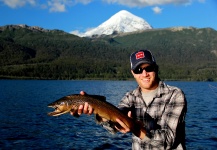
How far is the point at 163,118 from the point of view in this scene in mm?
4500

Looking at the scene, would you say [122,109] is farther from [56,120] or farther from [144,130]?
[56,120]

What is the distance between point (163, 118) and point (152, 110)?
25cm

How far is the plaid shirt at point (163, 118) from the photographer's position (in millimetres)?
4238

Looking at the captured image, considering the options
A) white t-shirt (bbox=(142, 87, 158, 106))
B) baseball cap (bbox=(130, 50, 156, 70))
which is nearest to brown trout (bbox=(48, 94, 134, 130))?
white t-shirt (bbox=(142, 87, 158, 106))

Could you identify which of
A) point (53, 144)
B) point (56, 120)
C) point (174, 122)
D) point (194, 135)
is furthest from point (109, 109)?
point (56, 120)

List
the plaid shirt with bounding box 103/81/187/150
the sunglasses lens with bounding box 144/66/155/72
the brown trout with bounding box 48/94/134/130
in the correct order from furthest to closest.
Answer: the sunglasses lens with bounding box 144/66/155/72
the brown trout with bounding box 48/94/134/130
the plaid shirt with bounding box 103/81/187/150

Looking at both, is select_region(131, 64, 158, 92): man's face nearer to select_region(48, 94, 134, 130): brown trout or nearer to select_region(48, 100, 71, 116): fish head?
select_region(48, 94, 134, 130): brown trout

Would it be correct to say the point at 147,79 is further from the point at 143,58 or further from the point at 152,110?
the point at 152,110

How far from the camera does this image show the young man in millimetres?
4281

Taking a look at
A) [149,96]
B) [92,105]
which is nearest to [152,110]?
[149,96]

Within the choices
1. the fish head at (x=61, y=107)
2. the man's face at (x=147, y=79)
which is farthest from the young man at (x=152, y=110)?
the fish head at (x=61, y=107)

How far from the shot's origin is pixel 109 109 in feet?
15.6

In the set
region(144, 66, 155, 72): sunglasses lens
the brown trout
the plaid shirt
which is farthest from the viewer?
region(144, 66, 155, 72): sunglasses lens

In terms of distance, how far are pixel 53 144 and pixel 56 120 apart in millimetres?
10942
